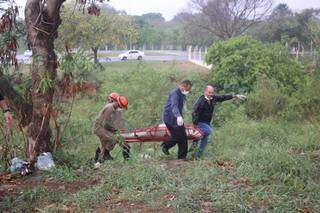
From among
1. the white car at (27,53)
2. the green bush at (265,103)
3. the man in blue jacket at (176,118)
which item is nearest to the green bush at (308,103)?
the green bush at (265,103)

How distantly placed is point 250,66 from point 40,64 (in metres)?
Answer: 13.2

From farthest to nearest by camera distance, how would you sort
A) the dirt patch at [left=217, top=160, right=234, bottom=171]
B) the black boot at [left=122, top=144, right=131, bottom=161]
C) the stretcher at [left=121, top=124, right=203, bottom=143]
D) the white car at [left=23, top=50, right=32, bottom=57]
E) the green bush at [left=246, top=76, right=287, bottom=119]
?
the green bush at [left=246, top=76, right=287, bottom=119] < the stretcher at [left=121, top=124, right=203, bottom=143] < the black boot at [left=122, top=144, right=131, bottom=161] < the white car at [left=23, top=50, right=32, bottom=57] < the dirt patch at [left=217, top=160, right=234, bottom=171]

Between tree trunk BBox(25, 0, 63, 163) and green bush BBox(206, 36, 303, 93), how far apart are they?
1246 centimetres

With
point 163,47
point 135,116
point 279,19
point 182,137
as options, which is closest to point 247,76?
point 135,116

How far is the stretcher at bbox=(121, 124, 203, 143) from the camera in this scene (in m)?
7.52

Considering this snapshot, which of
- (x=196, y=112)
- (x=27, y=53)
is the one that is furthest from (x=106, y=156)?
(x=27, y=53)

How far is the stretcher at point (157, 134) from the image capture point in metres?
7.52

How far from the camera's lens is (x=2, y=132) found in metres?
6.38

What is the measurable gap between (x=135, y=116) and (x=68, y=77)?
31.8ft

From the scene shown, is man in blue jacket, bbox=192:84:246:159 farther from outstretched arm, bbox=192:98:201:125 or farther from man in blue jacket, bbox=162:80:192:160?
man in blue jacket, bbox=162:80:192:160

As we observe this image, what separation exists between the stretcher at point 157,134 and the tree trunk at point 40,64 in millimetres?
1832

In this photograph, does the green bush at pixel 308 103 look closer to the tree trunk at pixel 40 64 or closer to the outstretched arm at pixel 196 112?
the outstretched arm at pixel 196 112

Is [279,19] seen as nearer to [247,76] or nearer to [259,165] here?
[247,76]

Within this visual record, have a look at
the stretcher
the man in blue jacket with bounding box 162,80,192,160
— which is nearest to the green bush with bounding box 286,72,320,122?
the stretcher
